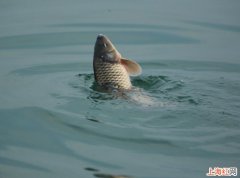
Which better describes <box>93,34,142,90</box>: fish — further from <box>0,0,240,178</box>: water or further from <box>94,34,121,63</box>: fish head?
<box>0,0,240,178</box>: water

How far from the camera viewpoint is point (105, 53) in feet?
27.0

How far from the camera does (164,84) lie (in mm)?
8914

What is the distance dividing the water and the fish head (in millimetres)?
485

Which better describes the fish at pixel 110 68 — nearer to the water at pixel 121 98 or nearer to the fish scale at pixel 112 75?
the fish scale at pixel 112 75

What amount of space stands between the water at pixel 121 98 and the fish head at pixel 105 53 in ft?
1.59

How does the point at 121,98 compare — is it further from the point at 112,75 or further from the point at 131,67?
the point at 131,67

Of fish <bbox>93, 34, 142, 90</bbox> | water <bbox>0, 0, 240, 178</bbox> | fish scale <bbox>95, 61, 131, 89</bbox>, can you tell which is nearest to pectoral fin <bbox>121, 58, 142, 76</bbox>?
fish <bbox>93, 34, 142, 90</bbox>

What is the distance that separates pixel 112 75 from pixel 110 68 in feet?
0.42

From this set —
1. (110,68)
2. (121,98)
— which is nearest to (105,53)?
(110,68)

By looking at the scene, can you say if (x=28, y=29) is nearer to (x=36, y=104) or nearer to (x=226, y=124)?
(x=36, y=104)

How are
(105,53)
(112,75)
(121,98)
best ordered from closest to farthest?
(121,98) < (112,75) < (105,53)

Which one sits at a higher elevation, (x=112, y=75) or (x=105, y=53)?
(x=105, y=53)

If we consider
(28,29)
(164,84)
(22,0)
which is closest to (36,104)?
(164,84)

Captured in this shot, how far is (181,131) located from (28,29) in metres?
6.13
